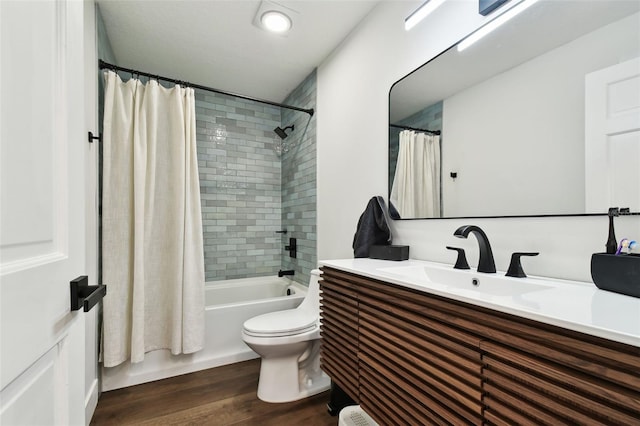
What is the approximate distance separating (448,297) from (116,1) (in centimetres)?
249

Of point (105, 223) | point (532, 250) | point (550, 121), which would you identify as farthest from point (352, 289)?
point (105, 223)

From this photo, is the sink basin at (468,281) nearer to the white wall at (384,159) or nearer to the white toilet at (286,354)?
the white wall at (384,159)

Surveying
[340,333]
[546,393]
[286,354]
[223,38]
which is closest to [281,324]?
[286,354]

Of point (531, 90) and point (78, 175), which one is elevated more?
point (531, 90)

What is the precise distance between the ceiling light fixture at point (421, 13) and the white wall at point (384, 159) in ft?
0.15

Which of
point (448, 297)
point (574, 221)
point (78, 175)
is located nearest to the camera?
point (78, 175)

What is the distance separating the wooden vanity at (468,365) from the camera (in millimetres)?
544

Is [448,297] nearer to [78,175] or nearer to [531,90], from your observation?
[531,90]

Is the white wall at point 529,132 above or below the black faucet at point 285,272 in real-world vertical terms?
above

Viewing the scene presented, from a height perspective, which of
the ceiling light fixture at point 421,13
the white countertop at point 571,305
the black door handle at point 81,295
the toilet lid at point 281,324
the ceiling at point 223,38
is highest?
the ceiling at point 223,38

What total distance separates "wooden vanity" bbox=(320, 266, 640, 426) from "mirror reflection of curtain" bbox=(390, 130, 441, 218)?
56cm

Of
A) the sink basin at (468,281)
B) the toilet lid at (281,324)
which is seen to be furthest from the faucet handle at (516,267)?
Result: the toilet lid at (281,324)

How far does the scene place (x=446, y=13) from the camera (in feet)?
4.66

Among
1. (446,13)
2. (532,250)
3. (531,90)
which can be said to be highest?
(446,13)
